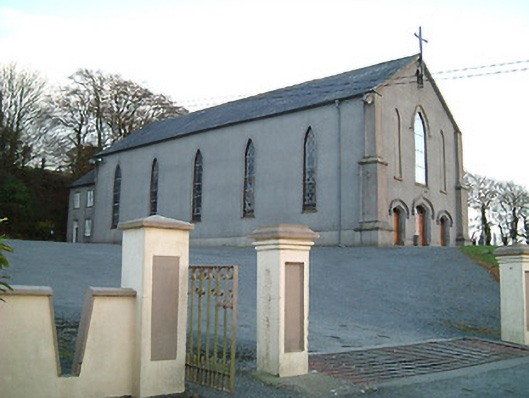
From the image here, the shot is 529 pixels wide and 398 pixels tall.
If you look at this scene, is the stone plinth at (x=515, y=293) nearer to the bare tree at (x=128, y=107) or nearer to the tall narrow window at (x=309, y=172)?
the tall narrow window at (x=309, y=172)

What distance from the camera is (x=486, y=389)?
22.8 ft

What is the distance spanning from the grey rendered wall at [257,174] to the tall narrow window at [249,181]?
258mm

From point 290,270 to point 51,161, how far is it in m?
48.0

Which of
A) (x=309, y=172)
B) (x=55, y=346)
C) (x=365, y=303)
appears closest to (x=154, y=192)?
(x=309, y=172)

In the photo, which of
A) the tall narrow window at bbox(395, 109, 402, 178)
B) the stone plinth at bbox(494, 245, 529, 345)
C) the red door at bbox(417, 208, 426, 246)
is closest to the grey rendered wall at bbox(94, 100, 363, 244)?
the tall narrow window at bbox(395, 109, 402, 178)

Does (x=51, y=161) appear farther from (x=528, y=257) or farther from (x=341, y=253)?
(x=528, y=257)

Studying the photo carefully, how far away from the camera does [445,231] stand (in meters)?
31.3

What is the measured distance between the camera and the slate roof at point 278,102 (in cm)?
2888

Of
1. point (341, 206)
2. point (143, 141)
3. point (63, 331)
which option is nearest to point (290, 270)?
point (63, 331)

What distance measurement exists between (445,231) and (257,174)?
11.1 meters

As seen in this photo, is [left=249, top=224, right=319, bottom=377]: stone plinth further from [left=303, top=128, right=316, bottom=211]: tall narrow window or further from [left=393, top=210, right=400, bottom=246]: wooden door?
[left=393, top=210, right=400, bottom=246]: wooden door

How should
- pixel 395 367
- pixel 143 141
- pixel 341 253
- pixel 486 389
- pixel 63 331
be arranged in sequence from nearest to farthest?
pixel 486 389, pixel 395 367, pixel 63 331, pixel 341 253, pixel 143 141

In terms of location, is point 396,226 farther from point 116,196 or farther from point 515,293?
point 116,196

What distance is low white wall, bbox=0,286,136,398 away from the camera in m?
5.52
